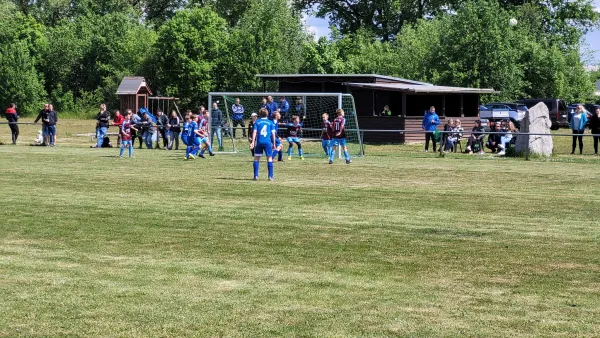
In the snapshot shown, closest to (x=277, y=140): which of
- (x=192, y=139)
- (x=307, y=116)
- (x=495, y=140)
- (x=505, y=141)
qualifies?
(x=192, y=139)

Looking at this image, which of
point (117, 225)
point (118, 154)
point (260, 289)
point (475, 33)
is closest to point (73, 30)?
point (475, 33)

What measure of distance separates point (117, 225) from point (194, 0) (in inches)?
3036

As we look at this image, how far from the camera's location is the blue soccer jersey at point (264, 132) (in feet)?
75.7

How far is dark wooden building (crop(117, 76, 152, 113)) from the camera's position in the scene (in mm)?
56094

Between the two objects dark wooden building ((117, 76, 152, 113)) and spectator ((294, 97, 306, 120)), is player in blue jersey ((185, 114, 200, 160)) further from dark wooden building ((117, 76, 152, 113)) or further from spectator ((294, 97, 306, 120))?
dark wooden building ((117, 76, 152, 113))

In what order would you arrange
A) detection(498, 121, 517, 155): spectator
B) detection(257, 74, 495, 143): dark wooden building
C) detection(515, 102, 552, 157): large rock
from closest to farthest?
1. detection(515, 102, 552, 157): large rock
2. detection(498, 121, 517, 155): spectator
3. detection(257, 74, 495, 143): dark wooden building

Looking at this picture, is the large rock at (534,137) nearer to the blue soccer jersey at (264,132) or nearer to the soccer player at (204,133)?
the soccer player at (204,133)

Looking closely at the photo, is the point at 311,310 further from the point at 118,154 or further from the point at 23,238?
the point at 118,154

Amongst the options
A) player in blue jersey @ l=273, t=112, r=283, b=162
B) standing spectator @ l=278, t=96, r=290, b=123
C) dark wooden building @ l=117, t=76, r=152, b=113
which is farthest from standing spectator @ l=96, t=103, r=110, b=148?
dark wooden building @ l=117, t=76, r=152, b=113

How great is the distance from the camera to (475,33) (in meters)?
53.3

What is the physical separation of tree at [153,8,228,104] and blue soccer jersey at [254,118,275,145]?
39.9 meters

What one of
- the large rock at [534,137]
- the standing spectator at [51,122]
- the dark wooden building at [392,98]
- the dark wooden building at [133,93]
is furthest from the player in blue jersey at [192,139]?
the dark wooden building at [133,93]

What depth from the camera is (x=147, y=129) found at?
38.5m

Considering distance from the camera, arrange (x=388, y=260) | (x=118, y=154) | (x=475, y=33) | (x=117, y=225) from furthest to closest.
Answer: (x=475, y=33) < (x=118, y=154) < (x=117, y=225) < (x=388, y=260)
